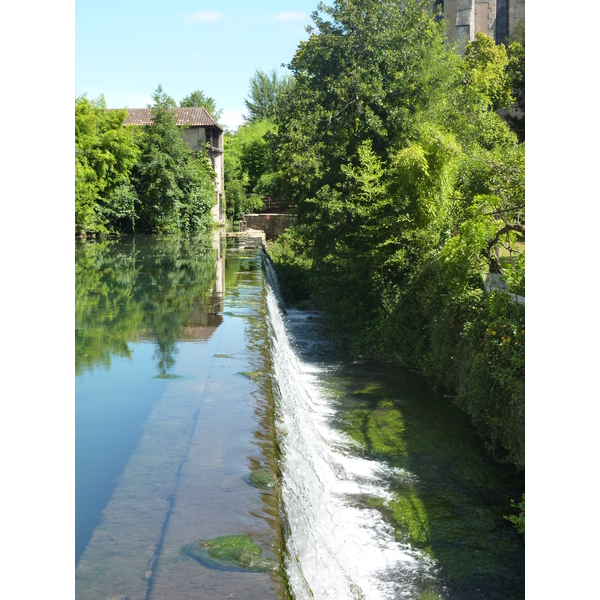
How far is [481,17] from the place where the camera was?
36.2 meters

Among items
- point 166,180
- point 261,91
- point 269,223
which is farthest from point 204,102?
point 166,180

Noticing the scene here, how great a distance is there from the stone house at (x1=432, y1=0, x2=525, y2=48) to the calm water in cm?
3006

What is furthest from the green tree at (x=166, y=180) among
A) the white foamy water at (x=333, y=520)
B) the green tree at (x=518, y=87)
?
the white foamy water at (x=333, y=520)

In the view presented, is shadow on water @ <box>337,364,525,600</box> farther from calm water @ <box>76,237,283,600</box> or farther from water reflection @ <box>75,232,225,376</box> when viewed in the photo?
water reflection @ <box>75,232,225,376</box>

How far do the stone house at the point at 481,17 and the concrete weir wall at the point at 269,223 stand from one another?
1294 centimetres

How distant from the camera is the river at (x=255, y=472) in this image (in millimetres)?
3629

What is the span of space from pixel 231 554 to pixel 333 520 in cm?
268

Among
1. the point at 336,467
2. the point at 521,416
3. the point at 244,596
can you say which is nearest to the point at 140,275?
the point at 336,467

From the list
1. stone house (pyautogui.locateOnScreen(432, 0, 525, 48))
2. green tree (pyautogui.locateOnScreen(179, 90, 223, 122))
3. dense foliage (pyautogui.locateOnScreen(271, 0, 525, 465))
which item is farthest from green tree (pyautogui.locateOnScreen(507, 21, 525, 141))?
green tree (pyautogui.locateOnScreen(179, 90, 223, 122))

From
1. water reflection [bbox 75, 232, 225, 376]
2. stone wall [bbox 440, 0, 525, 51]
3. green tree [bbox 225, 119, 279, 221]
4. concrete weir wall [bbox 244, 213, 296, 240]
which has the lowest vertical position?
water reflection [bbox 75, 232, 225, 376]

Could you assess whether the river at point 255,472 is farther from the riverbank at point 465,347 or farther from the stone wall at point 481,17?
the stone wall at point 481,17

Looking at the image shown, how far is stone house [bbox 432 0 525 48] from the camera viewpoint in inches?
1391
